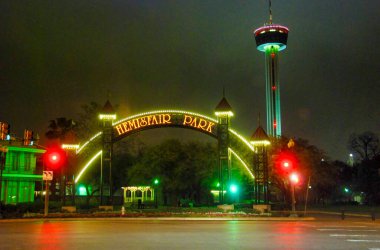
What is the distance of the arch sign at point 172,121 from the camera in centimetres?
3906

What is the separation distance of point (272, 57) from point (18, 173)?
122394mm

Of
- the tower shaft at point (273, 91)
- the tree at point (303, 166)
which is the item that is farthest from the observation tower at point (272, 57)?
the tree at point (303, 166)

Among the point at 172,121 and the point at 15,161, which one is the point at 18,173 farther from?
the point at 172,121

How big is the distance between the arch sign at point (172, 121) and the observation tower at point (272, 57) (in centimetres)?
11878

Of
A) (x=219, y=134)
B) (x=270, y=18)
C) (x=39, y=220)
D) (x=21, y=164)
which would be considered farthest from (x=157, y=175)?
(x=270, y=18)

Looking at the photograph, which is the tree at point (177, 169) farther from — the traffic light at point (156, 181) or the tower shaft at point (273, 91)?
the tower shaft at point (273, 91)

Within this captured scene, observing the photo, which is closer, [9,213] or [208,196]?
[9,213]

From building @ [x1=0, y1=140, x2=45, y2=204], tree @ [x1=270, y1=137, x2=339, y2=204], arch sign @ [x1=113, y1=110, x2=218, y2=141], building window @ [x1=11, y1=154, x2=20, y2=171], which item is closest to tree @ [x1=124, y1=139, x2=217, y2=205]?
tree @ [x1=270, y1=137, x2=339, y2=204]

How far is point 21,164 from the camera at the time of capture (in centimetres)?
6000

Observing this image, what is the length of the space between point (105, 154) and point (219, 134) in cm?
988

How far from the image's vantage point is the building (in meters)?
58.1

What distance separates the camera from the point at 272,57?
16562cm

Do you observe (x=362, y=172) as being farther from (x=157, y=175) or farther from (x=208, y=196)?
(x=157, y=175)

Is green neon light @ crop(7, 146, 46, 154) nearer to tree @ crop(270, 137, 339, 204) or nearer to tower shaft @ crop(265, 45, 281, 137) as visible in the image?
tree @ crop(270, 137, 339, 204)
